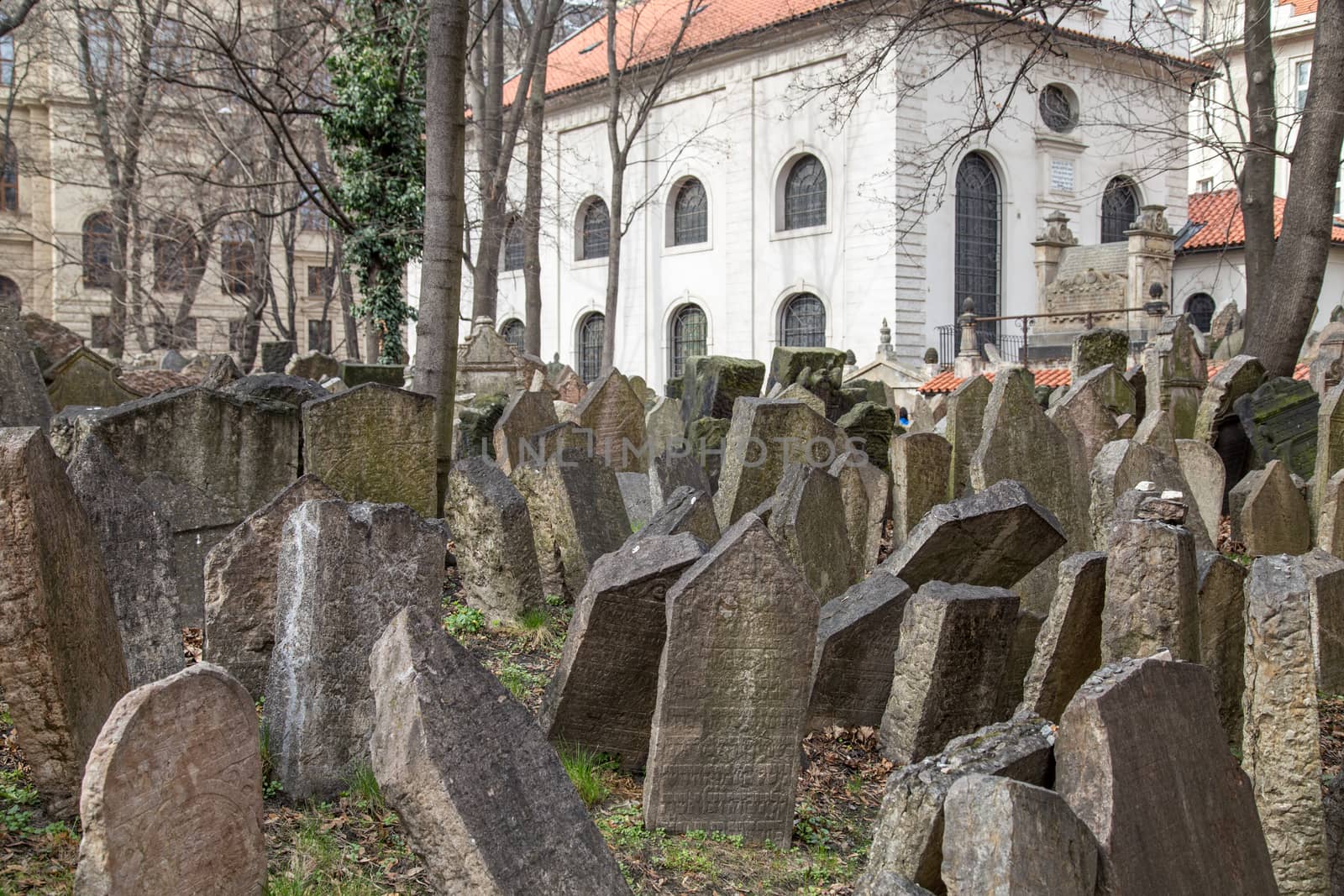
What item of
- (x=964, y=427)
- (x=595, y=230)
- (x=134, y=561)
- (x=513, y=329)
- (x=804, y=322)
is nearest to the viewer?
(x=134, y=561)

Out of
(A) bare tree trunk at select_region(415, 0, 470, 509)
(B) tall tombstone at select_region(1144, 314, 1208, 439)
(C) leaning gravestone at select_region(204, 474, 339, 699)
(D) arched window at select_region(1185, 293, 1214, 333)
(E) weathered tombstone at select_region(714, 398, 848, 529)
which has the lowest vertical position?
(C) leaning gravestone at select_region(204, 474, 339, 699)

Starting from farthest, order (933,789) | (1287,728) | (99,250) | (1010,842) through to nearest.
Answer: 1. (99,250)
2. (1287,728)
3. (933,789)
4. (1010,842)

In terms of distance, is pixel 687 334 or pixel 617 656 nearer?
pixel 617 656

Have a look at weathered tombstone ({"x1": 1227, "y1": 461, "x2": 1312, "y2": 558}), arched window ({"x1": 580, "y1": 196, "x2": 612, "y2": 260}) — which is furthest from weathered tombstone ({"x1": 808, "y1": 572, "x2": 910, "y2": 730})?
arched window ({"x1": 580, "y1": 196, "x2": 612, "y2": 260})

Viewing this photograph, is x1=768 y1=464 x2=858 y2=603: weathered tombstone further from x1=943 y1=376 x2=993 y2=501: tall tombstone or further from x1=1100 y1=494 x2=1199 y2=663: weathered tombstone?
x1=943 y1=376 x2=993 y2=501: tall tombstone

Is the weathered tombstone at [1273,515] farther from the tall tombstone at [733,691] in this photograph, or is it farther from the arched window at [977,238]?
the arched window at [977,238]

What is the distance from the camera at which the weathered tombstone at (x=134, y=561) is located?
4.10 meters

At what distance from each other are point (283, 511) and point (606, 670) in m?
1.40

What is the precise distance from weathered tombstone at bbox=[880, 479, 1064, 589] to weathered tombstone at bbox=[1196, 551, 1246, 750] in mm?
700

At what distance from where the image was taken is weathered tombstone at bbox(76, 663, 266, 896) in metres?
2.60

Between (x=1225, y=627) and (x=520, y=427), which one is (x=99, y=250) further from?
(x=1225, y=627)

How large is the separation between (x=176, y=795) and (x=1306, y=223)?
12224mm

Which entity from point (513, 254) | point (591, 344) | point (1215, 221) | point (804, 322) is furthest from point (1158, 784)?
point (513, 254)

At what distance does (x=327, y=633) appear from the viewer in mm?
3986
